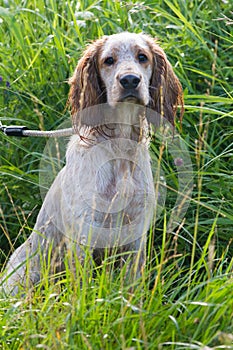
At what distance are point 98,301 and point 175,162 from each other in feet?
5.46

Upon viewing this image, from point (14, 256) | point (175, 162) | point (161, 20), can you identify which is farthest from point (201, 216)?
point (161, 20)

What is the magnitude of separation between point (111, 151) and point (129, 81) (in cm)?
44

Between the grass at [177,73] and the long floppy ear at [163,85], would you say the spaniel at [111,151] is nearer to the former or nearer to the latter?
the long floppy ear at [163,85]

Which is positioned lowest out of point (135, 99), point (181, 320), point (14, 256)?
point (14, 256)

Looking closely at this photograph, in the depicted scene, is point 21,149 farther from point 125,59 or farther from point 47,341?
point 47,341

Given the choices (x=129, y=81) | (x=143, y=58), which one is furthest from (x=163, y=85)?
(x=129, y=81)

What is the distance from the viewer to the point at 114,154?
4.07 m

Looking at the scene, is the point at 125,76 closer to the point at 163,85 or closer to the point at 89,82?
the point at 89,82

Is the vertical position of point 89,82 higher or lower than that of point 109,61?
lower

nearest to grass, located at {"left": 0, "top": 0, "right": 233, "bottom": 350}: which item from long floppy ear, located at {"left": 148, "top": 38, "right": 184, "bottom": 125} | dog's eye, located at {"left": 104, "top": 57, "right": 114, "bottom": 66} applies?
long floppy ear, located at {"left": 148, "top": 38, "right": 184, "bottom": 125}

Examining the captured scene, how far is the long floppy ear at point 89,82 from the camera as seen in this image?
409 cm

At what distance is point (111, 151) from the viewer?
4.06 meters

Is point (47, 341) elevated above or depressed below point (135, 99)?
below

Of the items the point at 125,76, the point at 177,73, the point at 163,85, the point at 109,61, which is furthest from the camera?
the point at 177,73
